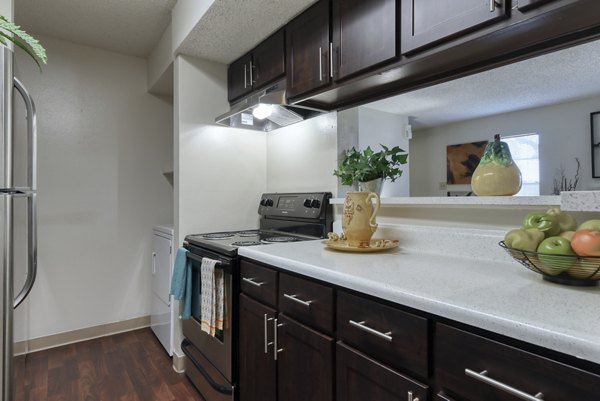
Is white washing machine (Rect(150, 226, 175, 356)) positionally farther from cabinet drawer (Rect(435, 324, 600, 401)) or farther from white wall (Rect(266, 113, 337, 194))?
cabinet drawer (Rect(435, 324, 600, 401))

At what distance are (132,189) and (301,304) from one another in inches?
95.5

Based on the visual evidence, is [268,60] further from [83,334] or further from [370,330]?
[83,334]

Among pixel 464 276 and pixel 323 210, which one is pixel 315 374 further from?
pixel 323 210

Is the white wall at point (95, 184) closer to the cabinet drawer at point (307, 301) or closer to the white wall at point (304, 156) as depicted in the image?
the white wall at point (304, 156)

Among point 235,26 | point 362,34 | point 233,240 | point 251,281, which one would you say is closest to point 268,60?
point 235,26

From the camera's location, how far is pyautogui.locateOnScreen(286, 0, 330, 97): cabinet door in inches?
62.0

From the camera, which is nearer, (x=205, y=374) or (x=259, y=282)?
(x=259, y=282)

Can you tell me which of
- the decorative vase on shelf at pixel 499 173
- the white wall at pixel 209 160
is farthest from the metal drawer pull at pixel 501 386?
the white wall at pixel 209 160

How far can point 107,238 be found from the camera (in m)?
2.85

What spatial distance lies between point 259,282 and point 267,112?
3.64 feet

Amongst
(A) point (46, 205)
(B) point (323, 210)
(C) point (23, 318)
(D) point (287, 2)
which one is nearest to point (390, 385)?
(B) point (323, 210)

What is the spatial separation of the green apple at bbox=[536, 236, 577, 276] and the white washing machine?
83.3 inches

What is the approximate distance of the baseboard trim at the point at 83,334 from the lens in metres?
2.54

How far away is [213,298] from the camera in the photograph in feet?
5.34
